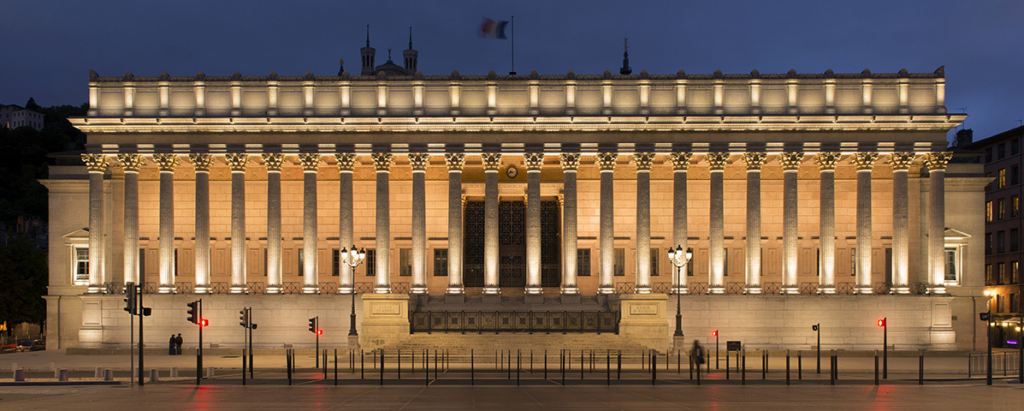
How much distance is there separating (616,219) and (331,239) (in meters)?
20.0

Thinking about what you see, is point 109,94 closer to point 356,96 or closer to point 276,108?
point 276,108

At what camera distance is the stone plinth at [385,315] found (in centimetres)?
5716

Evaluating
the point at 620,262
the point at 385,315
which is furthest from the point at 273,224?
the point at 620,262

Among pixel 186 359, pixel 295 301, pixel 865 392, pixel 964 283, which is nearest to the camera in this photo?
pixel 865 392

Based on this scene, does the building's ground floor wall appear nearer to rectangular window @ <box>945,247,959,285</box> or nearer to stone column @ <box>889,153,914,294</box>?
stone column @ <box>889,153,914,294</box>

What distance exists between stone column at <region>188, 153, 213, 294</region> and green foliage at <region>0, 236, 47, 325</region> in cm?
2510

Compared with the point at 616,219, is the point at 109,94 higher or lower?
higher

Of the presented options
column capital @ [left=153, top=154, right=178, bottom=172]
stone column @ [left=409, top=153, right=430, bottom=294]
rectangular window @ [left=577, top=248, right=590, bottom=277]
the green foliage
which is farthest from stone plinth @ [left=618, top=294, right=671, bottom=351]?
the green foliage

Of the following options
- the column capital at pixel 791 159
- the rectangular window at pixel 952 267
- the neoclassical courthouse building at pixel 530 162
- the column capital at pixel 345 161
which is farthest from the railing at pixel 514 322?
the rectangular window at pixel 952 267

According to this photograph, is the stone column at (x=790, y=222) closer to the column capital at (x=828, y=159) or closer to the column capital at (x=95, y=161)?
the column capital at (x=828, y=159)

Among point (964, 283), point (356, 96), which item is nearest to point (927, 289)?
point (964, 283)

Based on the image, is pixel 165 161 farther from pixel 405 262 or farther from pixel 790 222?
pixel 790 222

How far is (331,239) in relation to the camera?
229ft

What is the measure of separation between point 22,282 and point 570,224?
47386 mm
